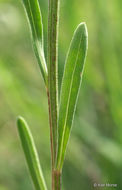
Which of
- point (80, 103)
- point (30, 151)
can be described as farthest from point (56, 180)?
point (80, 103)

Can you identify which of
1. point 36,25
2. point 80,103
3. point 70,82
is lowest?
point 80,103

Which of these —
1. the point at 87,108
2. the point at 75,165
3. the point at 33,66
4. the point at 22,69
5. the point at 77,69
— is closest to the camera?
the point at 77,69

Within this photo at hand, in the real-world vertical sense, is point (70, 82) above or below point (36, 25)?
below

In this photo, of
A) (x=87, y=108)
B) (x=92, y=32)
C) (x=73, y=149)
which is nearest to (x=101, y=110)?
(x=87, y=108)

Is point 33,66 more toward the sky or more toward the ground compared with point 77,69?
more toward the ground

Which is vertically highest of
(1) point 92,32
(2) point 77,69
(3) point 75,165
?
(2) point 77,69

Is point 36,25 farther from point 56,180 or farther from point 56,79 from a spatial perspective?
point 56,180

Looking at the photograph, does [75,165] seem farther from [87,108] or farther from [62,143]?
[62,143]

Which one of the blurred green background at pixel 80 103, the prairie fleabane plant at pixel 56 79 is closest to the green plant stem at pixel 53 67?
the prairie fleabane plant at pixel 56 79

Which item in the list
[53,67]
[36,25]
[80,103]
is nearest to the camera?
[53,67]
